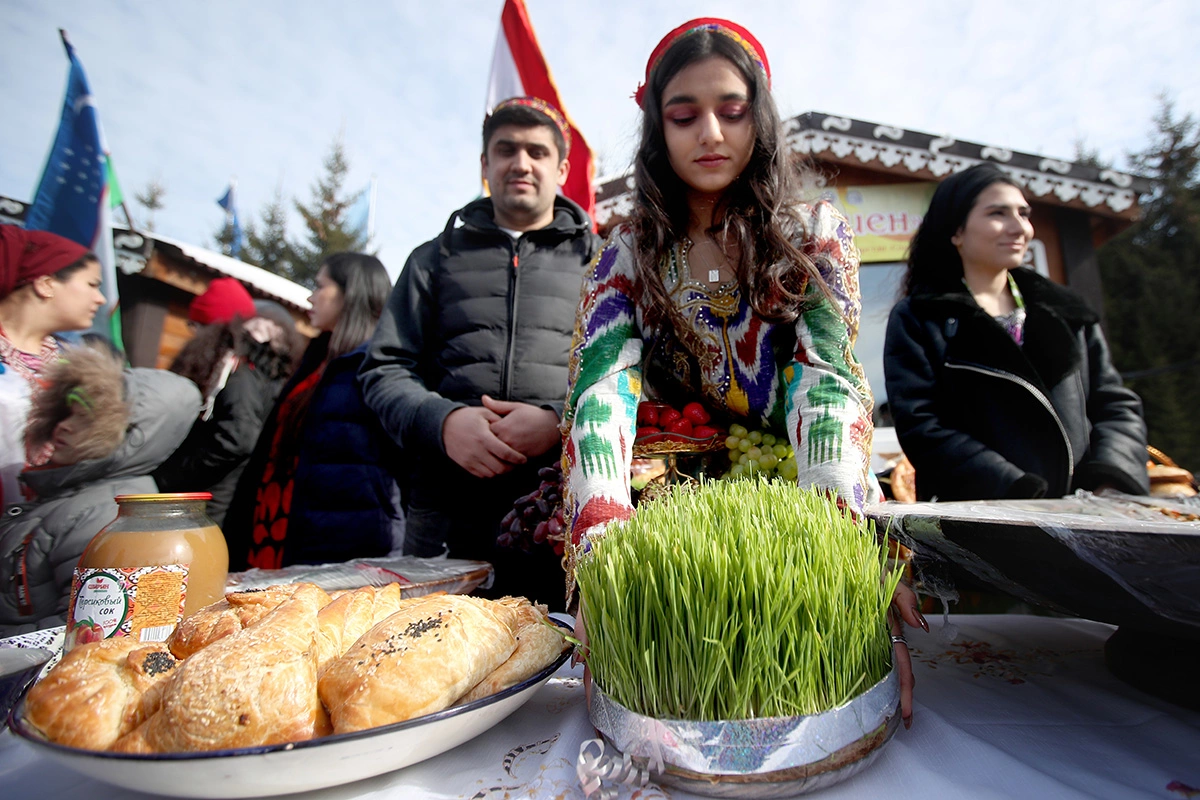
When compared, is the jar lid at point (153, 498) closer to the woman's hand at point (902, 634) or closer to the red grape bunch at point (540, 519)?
the red grape bunch at point (540, 519)

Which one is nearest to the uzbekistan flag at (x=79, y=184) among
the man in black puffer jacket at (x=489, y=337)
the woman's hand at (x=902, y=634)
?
the man in black puffer jacket at (x=489, y=337)

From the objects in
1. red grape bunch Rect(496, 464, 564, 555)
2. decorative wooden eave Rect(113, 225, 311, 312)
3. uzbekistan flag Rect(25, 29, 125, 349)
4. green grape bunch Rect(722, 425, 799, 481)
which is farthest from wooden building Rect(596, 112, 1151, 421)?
decorative wooden eave Rect(113, 225, 311, 312)

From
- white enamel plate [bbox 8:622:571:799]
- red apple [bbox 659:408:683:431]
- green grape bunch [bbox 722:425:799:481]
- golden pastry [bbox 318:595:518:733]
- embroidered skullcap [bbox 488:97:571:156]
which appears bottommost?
white enamel plate [bbox 8:622:571:799]

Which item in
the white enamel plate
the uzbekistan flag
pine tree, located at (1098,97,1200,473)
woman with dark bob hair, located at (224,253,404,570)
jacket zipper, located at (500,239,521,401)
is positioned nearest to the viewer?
the white enamel plate

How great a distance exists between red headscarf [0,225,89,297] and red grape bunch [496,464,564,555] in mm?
2535

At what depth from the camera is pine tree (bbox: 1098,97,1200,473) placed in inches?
494

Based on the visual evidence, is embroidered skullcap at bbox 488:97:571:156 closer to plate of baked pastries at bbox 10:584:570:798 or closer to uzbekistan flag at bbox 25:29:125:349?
plate of baked pastries at bbox 10:584:570:798

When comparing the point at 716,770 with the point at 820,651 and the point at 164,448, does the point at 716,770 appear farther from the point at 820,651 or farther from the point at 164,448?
the point at 164,448

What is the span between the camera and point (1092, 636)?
123cm

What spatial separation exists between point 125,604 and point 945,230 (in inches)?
123

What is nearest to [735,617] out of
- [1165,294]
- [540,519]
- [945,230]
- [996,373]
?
[540,519]

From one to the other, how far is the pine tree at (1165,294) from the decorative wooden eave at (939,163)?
33.3 feet

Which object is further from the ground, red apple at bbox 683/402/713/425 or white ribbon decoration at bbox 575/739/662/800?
red apple at bbox 683/402/713/425

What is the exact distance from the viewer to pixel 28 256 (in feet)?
8.02
